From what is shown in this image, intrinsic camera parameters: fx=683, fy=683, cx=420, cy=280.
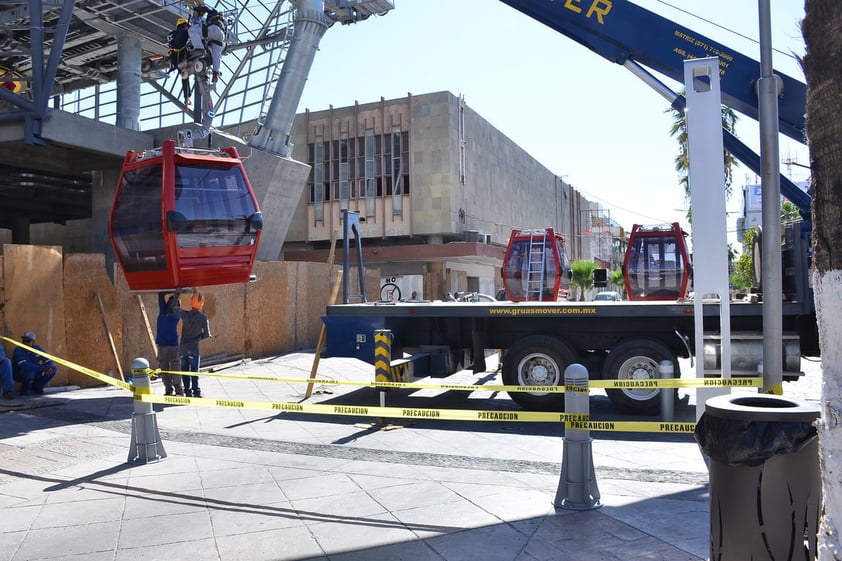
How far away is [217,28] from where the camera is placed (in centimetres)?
1396

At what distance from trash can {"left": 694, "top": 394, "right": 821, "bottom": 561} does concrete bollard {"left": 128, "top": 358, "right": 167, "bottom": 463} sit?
5.72m

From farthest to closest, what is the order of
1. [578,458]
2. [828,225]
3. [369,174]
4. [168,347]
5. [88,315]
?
[369,174] < [88,315] < [168,347] < [578,458] < [828,225]

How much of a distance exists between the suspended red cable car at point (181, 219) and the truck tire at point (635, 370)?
7.18 meters

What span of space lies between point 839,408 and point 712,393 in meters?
4.73

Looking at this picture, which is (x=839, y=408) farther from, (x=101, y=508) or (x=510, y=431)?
(x=510, y=431)

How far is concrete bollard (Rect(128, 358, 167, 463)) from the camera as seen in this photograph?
719cm

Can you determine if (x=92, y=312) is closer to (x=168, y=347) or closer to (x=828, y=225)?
(x=168, y=347)

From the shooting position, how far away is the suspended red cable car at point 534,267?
662 inches

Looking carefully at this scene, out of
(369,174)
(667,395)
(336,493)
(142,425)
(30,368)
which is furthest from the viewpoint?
(369,174)

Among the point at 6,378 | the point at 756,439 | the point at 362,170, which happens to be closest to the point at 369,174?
the point at 362,170

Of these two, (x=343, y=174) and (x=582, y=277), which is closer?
(x=343, y=174)

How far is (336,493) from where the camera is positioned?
6.21 metres

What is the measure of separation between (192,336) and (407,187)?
101 feet

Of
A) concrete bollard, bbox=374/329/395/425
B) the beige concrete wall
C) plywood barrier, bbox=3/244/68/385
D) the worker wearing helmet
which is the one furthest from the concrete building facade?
concrete bollard, bbox=374/329/395/425
